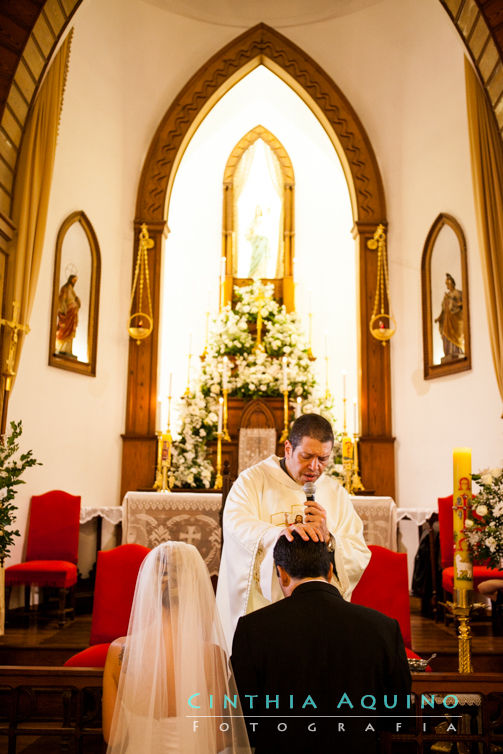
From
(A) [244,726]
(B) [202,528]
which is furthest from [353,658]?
(B) [202,528]

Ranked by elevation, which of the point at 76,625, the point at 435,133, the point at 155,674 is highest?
the point at 435,133

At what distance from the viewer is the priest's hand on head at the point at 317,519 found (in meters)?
2.39

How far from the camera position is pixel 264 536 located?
3.11 meters

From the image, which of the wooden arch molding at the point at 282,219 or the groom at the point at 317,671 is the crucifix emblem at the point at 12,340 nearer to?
the wooden arch molding at the point at 282,219

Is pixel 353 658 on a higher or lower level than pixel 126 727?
higher

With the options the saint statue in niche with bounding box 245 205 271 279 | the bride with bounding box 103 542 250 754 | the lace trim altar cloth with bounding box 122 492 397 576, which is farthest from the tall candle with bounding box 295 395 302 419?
the bride with bounding box 103 542 250 754

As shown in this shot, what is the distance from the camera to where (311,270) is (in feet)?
35.3

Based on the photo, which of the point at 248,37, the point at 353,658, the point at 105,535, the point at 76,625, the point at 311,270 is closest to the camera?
the point at 353,658

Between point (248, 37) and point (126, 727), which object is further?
point (248, 37)

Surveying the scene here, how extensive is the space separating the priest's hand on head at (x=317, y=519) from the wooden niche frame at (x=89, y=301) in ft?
17.9

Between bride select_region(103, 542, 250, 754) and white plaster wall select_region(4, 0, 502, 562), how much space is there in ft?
15.2

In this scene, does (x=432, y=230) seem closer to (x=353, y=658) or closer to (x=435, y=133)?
(x=435, y=133)

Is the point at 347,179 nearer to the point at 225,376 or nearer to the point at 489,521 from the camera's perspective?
the point at 225,376

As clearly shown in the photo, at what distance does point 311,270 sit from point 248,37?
11.2 feet
